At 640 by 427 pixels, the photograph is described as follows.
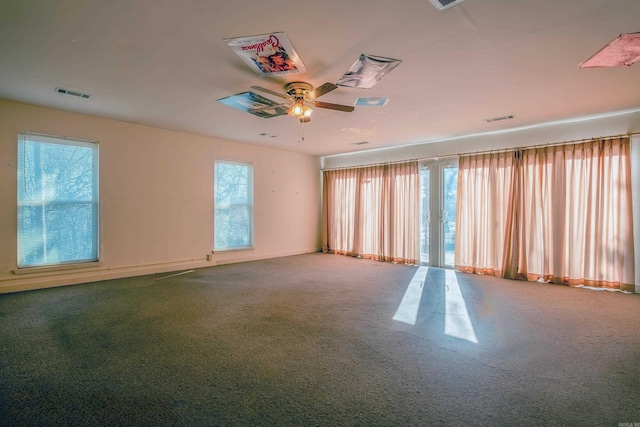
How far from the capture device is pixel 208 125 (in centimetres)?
472

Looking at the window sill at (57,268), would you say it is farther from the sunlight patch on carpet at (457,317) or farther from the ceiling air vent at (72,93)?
the sunlight patch on carpet at (457,317)

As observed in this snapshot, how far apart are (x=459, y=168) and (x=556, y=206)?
61.1 inches

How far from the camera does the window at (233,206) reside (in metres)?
5.77

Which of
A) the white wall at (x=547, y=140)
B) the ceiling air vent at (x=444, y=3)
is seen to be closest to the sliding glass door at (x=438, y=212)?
the white wall at (x=547, y=140)

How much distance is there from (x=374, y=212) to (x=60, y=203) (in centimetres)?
542

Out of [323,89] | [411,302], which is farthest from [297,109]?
[411,302]

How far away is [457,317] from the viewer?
3.03 meters

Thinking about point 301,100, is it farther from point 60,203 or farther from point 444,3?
point 60,203

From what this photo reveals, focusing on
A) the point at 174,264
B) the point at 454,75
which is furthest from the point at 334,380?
the point at 174,264

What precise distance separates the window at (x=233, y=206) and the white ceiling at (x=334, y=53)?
181 cm

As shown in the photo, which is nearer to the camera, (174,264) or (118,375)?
(118,375)

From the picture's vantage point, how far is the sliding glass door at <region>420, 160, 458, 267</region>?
5.52 metres

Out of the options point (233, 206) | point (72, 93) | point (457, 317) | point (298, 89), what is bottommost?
point (457, 317)

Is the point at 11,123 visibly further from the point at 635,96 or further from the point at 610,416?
the point at 635,96
